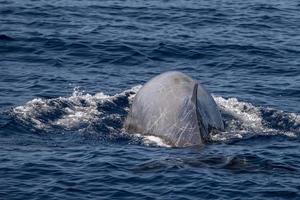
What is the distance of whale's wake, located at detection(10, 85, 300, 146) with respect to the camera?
79.1 ft

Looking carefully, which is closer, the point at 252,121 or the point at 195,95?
→ the point at 195,95

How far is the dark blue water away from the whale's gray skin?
0.38 m

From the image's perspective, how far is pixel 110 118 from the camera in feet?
83.4

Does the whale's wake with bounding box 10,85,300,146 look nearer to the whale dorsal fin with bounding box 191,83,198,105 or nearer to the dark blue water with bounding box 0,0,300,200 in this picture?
the dark blue water with bounding box 0,0,300,200

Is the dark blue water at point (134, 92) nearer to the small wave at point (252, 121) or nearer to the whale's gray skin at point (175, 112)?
the small wave at point (252, 121)

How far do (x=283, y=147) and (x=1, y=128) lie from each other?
8.21m

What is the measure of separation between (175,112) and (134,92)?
564 cm

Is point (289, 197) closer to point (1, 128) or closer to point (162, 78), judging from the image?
point (162, 78)

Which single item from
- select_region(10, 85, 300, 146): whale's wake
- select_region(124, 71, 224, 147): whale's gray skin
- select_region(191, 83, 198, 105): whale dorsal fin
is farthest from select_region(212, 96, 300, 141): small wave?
select_region(191, 83, 198, 105): whale dorsal fin

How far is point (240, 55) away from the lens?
3466 centimetres

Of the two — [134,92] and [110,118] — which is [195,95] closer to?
A: [110,118]

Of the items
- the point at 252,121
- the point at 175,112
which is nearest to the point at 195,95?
the point at 175,112

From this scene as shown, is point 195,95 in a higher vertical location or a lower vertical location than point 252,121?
higher

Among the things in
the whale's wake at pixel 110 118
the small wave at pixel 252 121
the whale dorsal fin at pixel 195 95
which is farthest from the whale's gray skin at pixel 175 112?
the small wave at pixel 252 121
